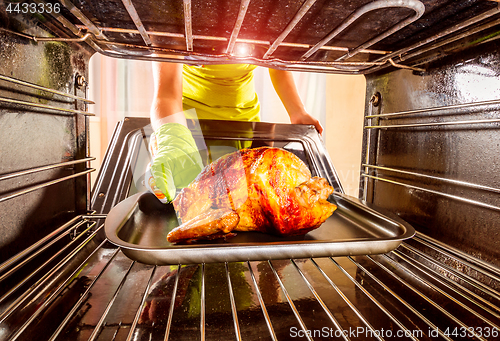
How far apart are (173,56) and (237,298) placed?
735 millimetres

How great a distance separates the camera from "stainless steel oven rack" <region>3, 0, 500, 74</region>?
0.60 metres

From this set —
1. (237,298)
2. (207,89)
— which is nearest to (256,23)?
(237,298)

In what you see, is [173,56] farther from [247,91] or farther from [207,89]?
[247,91]

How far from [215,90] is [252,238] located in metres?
1.19

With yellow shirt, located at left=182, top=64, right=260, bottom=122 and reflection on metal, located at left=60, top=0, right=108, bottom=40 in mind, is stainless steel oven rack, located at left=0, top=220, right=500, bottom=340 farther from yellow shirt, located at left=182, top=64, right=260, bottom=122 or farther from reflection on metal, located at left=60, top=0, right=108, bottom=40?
yellow shirt, located at left=182, top=64, right=260, bottom=122

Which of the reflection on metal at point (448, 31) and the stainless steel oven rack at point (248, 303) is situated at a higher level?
the reflection on metal at point (448, 31)

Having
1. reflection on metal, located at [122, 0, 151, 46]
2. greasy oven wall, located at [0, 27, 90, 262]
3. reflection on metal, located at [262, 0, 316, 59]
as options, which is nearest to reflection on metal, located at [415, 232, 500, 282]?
reflection on metal, located at [262, 0, 316, 59]

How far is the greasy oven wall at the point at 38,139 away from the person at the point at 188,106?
26cm

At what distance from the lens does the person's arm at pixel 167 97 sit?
48.6 inches

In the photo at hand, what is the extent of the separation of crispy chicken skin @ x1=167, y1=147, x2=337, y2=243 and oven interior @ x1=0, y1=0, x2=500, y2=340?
0.12 metres

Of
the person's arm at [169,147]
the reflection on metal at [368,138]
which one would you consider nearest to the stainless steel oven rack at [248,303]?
the person's arm at [169,147]

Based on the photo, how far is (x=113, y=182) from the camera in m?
1.01

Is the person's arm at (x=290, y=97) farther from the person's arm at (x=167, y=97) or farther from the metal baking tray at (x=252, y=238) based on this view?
the metal baking tray at (x=252, y=238)

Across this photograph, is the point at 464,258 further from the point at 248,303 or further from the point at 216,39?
the point at 216,39
